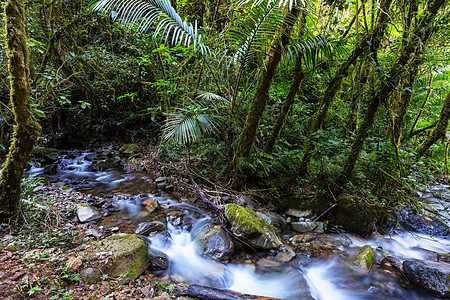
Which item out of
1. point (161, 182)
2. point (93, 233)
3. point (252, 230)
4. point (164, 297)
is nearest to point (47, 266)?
point (93, 233)

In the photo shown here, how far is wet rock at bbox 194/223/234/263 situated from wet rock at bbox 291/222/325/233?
4.84 ft

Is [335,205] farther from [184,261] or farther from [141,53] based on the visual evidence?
[141,53]

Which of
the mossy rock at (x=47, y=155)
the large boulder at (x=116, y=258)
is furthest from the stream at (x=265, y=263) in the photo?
the mossy rock at (x=47, y=155)

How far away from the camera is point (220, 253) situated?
10.2ft

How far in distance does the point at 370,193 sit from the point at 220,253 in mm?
2897

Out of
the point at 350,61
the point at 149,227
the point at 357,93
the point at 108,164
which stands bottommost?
the point at 108,164

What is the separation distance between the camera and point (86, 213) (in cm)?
344

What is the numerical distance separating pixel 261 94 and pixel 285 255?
107 inches

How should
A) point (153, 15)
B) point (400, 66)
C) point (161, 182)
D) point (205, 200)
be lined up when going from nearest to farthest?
point (400, 66)
point (153, 15)
point (205, 200)
point (161, 182)

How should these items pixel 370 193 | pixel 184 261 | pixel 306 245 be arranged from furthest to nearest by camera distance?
1. pixel 370 193
2. pixel 306 245
3. pixel 184 261

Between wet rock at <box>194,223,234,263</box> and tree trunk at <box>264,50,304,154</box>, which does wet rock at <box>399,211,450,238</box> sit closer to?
tree trunk at <box>264,50,304,154</box>

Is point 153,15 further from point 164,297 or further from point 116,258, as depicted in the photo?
point 164,297

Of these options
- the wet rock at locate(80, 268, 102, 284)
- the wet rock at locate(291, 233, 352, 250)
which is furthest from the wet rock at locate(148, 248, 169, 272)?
Answer: the wet rock at locate(291, 233, 352, 250)

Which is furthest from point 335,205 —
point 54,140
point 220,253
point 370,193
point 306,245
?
point 54,140
